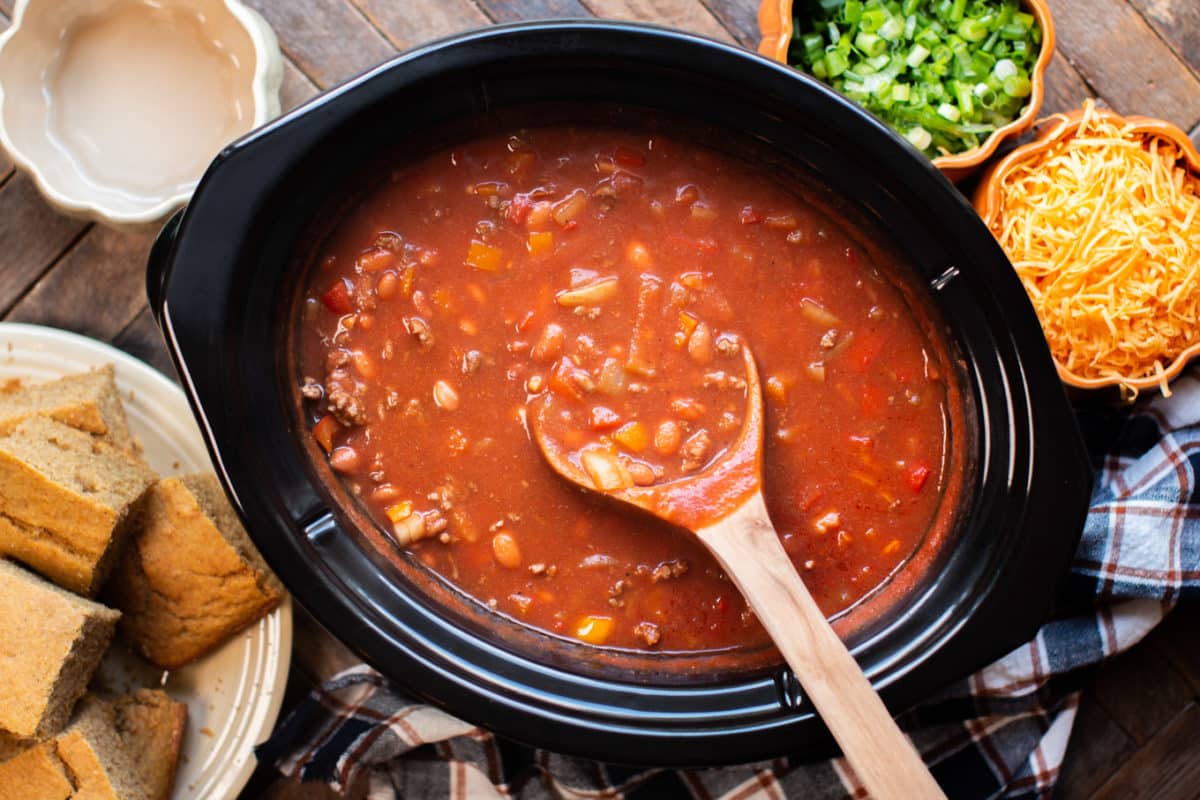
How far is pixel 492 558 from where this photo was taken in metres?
2.06

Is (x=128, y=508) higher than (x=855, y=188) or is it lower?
lower

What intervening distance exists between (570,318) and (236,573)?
35.3 inches

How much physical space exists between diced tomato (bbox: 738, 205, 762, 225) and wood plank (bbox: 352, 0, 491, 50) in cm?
81

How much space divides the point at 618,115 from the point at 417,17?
68 cm

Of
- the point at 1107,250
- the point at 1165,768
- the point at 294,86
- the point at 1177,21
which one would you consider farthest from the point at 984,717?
the point at 294,86

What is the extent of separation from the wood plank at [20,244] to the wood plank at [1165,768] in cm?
265

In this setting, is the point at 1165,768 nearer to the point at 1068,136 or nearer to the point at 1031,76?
the point at 1068,136

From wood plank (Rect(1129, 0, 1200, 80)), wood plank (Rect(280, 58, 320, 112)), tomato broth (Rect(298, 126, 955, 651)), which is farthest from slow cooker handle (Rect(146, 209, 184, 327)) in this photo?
wood plank (Rect(1129, 0, 1200, 80))

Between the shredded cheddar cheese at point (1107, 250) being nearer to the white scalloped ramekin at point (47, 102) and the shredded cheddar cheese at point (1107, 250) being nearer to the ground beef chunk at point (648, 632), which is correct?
the ground beef chunk at point (648, 632)

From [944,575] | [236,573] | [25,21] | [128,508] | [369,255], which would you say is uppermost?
[25,21]

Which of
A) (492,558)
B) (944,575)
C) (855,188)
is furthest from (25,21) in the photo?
(944,575)

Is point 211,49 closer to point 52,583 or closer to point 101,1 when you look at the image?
point 101,1

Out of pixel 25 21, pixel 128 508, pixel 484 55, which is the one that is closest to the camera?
pixel 484 55

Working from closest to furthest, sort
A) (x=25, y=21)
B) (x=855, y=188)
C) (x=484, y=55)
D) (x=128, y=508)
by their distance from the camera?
(x=484, y=55), (x=855, y=188), (x=128, y=508), (x=25, y=21)
